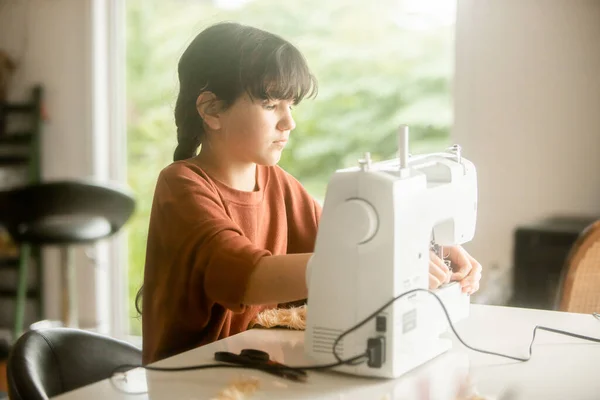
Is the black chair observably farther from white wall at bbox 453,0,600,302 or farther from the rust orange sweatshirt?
white wall at bbox 453,0,600,302

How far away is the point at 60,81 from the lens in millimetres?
4215

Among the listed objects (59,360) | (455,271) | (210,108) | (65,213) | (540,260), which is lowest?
(540,260)

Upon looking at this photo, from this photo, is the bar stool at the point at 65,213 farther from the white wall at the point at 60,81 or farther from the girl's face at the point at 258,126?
the girl's face at the point at 258,126

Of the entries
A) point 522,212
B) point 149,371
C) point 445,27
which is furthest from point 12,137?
point 149,371

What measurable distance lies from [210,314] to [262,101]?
0.37 meters

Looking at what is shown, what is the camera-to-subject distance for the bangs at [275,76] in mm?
1392

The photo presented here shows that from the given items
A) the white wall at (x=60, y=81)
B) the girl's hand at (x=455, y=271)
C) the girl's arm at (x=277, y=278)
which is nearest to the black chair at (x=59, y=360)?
the girl's arm at (x=277, y=278)

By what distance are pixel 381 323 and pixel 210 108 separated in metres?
0.56

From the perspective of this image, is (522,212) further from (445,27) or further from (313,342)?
(313,342)

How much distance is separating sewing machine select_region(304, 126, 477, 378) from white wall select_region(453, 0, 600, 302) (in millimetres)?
2409

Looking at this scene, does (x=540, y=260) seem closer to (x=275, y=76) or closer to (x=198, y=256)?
(x=275, y=76)

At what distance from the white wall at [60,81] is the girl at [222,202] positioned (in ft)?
9.25

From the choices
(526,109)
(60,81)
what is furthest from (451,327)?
(60,81)

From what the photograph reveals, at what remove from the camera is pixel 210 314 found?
137cm
